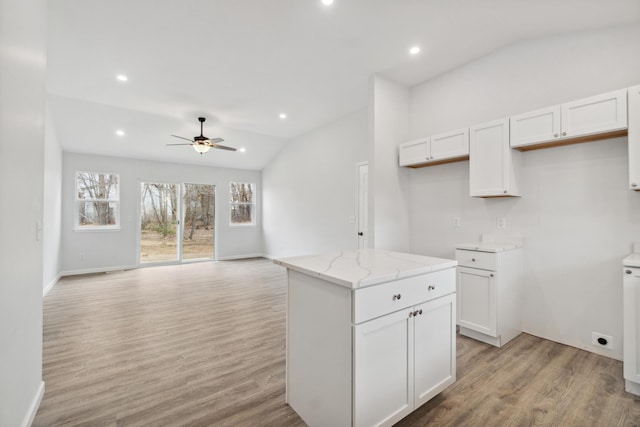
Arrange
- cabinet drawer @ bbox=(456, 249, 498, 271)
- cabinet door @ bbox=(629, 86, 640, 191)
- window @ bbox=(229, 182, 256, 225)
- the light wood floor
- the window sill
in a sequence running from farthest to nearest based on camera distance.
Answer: window @ bbox=(229, 182, 256, 225)
the window sill
cabinet drawer @ bbox=(456, 249, 498, 271)
cabinet door @ bbox=(629, 86, 640, 191)
the light wood floor

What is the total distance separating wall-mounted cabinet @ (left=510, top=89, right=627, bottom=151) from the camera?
224 centimetres

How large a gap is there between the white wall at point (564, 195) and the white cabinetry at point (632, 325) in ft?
1.94

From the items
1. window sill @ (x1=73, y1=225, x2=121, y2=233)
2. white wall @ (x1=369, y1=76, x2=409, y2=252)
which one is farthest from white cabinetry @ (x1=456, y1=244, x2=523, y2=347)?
window sill @ (x1=73, y1=225, x2=121, y2=233)

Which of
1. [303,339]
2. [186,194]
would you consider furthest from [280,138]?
[303,339]

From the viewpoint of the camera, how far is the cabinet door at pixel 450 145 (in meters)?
3.15

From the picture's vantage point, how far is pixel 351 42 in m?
3.00

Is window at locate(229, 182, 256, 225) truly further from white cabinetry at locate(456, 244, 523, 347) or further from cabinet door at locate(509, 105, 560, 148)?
cabinet door at locate(509, 105, 560, 148)

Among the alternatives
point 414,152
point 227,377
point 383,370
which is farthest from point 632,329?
point 227,377

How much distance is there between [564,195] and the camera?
2729mm

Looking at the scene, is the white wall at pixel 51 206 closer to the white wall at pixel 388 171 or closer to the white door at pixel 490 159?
the white wall at pixel 388 171

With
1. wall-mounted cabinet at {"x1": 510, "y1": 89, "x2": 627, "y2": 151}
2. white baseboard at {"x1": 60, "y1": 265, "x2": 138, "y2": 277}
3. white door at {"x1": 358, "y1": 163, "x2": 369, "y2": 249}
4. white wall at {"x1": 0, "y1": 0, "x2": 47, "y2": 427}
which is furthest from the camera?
white baseboard at {"x1": 60, "y1": 265, "x2": 138, "y2": 277}

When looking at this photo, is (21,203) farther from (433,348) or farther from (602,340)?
(602,340)

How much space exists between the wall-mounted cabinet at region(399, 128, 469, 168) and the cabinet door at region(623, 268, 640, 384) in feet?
5.54

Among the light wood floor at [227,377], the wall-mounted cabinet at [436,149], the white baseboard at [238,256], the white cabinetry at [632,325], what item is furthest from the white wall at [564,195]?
the white baseboard at [238,256]
